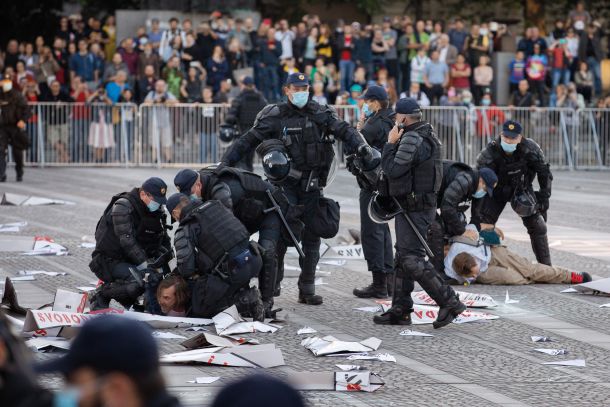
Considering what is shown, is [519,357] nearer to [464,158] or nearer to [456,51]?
[464,158]

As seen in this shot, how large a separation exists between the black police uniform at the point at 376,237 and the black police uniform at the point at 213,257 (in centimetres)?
198

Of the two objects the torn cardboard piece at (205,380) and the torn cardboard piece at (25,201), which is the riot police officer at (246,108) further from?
the torn cardboard piece at (205,380)

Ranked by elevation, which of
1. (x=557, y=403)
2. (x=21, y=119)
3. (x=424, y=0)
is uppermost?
(x=424, y=0)

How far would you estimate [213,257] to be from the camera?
1020 cm

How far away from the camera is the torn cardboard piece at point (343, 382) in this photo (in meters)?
8.20

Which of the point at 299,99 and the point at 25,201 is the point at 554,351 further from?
the point at 25,201

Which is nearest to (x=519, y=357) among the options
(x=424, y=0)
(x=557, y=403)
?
(x=557, y=403)

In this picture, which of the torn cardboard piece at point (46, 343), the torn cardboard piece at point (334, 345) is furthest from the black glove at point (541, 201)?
the torn cardboard piece at point (46, 343)

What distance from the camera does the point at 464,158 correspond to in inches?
1091

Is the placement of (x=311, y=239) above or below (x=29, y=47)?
below

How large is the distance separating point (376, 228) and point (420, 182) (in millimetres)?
1641

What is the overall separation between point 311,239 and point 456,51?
18287mm

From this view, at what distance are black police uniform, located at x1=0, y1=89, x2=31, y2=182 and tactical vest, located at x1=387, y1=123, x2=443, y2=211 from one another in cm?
1425

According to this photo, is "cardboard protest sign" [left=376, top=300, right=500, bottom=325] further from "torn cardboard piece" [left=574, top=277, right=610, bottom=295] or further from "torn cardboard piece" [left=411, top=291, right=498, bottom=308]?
"torn cardboard piece" [left=574, top=277, right=610, bottom=295]
